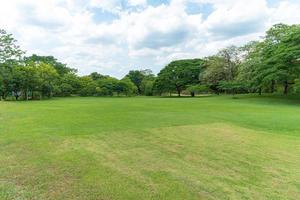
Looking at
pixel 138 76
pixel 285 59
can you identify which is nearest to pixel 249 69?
pixel 285 59

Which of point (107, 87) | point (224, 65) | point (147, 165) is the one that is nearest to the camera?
point (147, 165)

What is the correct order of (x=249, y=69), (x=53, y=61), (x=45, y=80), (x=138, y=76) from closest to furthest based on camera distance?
(x=249, y=69) < (x=45, y=80) < (x=53, y=61) < (x=138, y=76)

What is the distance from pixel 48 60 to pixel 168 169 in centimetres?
6119

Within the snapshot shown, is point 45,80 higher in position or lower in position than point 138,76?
lower

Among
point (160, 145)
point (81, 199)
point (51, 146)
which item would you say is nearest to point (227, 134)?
point (160, 145)

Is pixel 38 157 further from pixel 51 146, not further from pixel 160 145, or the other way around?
pixel 160 145

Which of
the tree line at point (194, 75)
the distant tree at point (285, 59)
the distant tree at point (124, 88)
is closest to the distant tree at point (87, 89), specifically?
the tree line at point (194, 75)

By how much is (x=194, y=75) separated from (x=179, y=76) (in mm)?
2724

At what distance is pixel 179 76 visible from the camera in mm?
49812

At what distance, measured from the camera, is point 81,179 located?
4.37m

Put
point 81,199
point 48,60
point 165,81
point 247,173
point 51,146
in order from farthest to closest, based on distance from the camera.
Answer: point 48,60 < point 165,81 < point 51,146 < point 247,173 < point 81,199

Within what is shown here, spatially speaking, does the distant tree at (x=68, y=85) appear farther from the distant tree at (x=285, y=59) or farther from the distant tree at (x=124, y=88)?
the distant tree at (x=285, y=59)

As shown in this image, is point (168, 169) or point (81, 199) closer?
point (81, 199)

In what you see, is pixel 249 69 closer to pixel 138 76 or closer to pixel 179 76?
pixel 179 76
